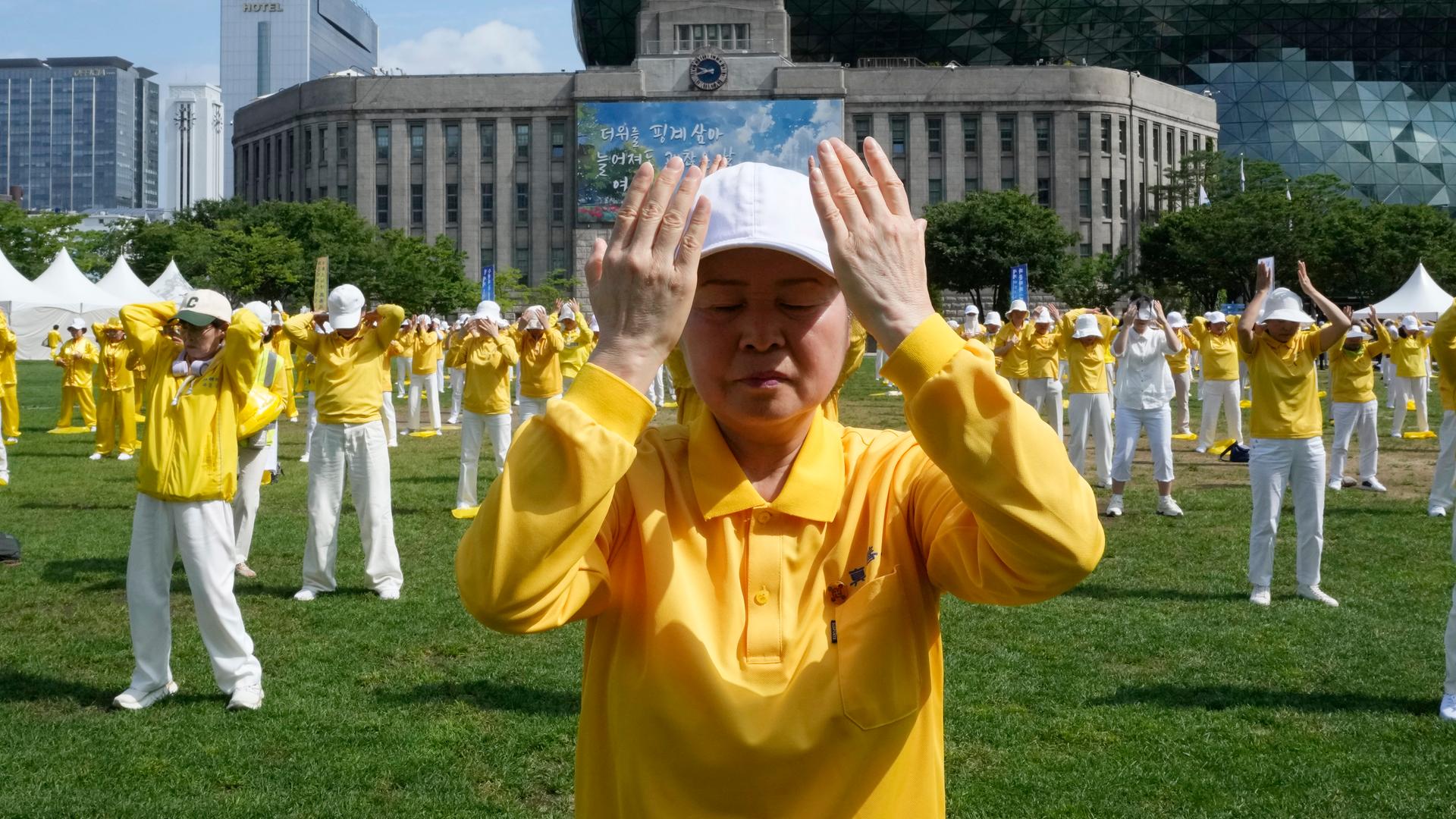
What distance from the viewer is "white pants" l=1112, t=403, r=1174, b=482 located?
532 inches

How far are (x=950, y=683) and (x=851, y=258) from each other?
241 inches

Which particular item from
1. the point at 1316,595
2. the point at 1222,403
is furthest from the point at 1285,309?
the point at 1222,403

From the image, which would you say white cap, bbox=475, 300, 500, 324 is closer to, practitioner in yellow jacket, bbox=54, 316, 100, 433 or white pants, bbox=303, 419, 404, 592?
white pants, bbox=303, 419, 404, 592

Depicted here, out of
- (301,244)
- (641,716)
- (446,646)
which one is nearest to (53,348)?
(446,646)

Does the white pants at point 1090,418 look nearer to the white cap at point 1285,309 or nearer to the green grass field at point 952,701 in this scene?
the green grass field at point 952,701

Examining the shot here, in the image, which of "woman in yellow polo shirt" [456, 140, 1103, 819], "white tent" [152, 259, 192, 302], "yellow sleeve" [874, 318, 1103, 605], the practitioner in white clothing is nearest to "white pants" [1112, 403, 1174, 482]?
the practitioner in white clothing

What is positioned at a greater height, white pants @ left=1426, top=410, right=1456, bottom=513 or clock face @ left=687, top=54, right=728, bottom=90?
clock face @ left=687, top=54, right=728, bottom=90

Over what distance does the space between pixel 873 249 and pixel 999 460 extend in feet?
1.10

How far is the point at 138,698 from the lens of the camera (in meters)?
7.01

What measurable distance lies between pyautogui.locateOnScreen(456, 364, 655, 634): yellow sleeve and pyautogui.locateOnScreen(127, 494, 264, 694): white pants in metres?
5.57

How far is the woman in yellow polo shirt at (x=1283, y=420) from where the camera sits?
29.8 feet

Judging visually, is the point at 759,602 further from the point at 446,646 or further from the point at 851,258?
the point at 446,646

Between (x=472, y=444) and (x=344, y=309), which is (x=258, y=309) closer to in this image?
(x=344, y=309)

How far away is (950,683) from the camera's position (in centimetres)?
745
